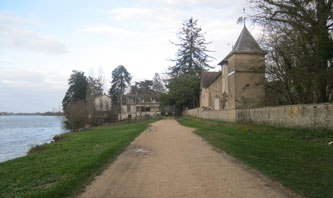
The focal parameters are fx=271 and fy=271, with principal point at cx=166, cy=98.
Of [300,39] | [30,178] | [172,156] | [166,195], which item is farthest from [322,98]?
[30,178]

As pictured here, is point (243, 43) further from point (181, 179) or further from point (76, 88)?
point (76, 88)

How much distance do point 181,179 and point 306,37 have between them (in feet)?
42.8

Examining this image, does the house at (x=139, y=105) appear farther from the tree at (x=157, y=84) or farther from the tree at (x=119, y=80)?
the tree at (x=157, y=84)

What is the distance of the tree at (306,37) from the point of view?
14.8 m

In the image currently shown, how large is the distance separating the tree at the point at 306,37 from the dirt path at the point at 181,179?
9.59m

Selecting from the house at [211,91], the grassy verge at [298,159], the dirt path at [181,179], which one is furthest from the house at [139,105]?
the dirt path at [181,179]

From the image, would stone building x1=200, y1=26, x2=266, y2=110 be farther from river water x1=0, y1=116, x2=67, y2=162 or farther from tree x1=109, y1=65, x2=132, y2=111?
tree x1=109, y1=65, x2=132, y2=111

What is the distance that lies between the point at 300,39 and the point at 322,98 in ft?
12.6

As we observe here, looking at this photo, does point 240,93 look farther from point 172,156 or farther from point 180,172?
point 180,172

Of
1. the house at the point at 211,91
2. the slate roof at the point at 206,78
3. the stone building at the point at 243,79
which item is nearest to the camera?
the stone building at the point at 243,79

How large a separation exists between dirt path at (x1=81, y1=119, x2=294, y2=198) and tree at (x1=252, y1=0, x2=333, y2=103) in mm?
9589

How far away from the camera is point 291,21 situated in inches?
625

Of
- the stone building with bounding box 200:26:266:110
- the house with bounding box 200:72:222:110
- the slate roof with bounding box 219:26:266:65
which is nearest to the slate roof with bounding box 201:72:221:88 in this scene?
the house with bounding box 200:72:222:110

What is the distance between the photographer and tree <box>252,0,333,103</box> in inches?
584
